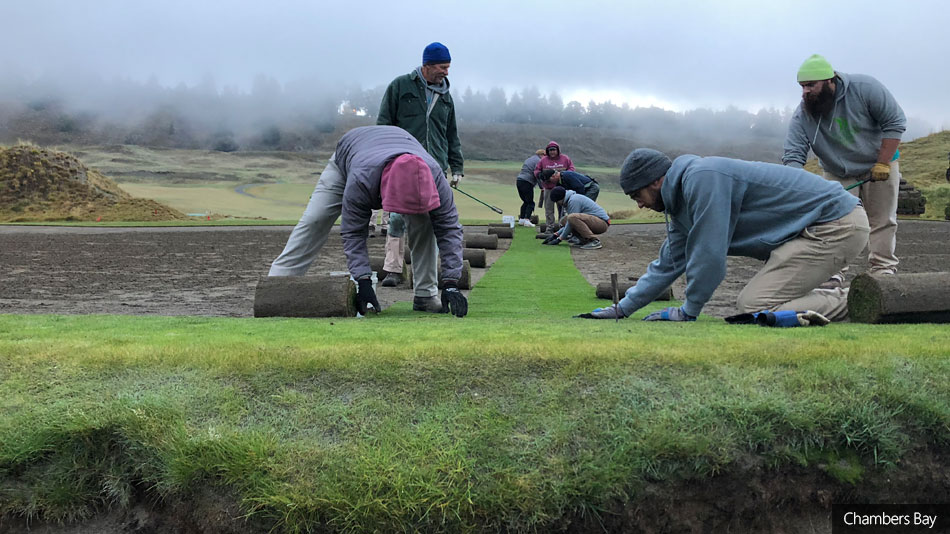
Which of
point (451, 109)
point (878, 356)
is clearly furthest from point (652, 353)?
point (451, 109)

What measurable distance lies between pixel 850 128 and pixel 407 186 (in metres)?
4.21

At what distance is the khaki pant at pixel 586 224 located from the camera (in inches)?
609

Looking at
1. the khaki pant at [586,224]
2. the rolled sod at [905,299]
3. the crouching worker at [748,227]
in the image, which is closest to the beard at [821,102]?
the crouching worker at [748,227]

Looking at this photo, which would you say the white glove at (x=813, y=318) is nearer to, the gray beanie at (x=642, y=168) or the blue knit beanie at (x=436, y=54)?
the gray beanie at (x=642, y=168)

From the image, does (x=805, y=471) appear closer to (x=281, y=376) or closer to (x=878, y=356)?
(x=878, y=356)

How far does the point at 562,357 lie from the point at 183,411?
1.82 m

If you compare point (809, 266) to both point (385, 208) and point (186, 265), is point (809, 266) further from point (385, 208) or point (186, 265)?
point (186, 265)

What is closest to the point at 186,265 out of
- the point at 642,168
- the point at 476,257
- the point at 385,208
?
the point at 476,257

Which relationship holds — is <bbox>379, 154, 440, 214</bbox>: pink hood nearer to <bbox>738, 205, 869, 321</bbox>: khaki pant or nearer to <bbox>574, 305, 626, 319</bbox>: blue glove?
<bbox>574, 305, 626, 319</bbox>: blue glove

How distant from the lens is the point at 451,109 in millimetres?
8594

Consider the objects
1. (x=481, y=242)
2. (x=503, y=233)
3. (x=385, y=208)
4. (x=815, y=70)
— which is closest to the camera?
(x=385, y=208)

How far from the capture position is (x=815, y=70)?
263 inches

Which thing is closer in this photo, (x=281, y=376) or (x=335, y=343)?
(x=281, y=376)

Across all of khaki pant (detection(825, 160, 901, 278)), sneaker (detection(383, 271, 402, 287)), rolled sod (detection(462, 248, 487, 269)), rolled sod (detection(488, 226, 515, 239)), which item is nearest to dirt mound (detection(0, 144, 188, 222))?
rolled sod (detection(488, 226, 515, 239))
